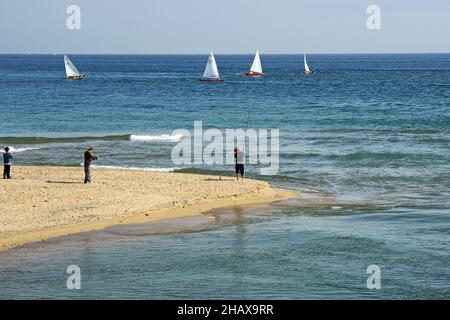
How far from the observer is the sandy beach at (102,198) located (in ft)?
74.2

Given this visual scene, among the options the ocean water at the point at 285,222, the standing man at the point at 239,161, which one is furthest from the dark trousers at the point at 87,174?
the standing man at the point at 239,161

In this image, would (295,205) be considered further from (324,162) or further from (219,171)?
(324,162)

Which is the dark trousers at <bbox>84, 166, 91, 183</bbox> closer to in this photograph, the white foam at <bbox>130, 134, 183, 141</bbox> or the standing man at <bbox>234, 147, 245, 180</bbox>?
the standing man at <bbox>234, 147, 245, 180</bbox>

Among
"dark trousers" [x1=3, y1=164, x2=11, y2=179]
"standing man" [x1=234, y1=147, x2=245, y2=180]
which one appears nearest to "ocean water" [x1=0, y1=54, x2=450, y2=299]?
"standing man" [x1=234, y1=147, x2=245, y2=180]

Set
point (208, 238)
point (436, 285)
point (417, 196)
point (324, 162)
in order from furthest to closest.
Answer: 1. point (324, 162)
2. point (417, 196)
3. point (208, 238)
4. point (436, 285)

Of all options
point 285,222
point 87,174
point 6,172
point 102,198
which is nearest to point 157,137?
point 6,172

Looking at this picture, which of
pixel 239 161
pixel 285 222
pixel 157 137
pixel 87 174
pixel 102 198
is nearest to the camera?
pixel 285 222

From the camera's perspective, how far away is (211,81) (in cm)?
11444

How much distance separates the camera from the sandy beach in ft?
74.2

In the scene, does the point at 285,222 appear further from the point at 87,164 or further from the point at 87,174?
the point at 87,174

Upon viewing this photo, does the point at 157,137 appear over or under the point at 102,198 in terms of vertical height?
over

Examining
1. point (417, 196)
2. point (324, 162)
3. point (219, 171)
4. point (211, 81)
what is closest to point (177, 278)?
point (417, 196)

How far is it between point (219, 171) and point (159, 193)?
7427mm

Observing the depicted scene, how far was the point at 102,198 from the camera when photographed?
2603 centimetres
